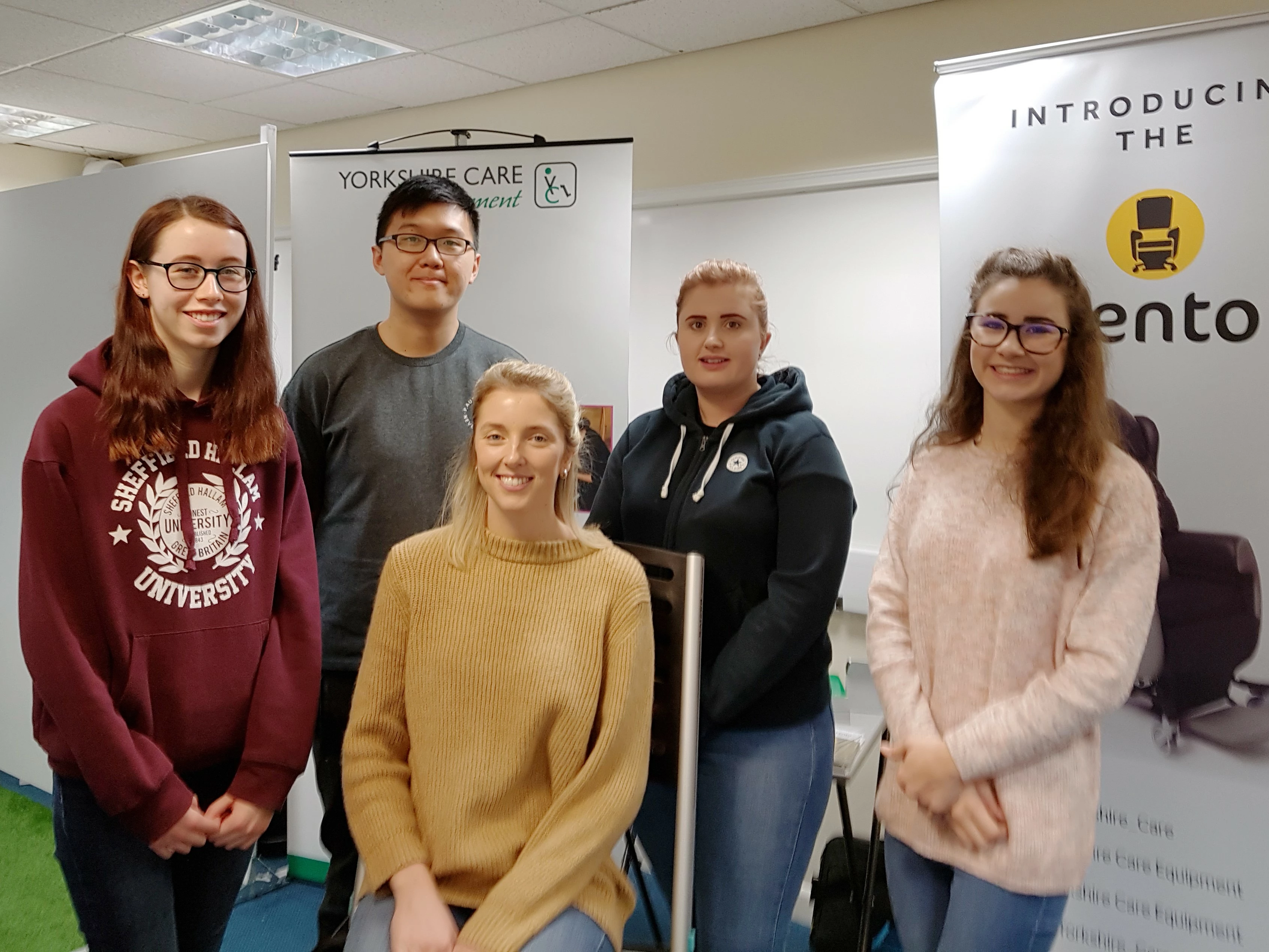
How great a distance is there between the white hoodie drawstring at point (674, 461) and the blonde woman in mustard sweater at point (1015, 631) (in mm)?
431

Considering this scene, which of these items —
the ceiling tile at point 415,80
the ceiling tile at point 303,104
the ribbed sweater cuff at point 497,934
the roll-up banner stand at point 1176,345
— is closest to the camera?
the ribbed sweater cuff at point 497,934

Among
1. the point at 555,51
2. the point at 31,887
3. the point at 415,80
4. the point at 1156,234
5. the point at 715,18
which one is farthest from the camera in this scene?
the point at 415,80

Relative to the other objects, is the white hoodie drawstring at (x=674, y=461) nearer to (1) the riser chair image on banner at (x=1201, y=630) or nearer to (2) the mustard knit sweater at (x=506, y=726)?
(2) the mustard knit sweater at (x=506, y=726)

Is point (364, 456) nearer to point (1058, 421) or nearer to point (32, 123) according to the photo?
point (1058, 421)

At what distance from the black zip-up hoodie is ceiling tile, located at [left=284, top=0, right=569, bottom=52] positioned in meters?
2.02

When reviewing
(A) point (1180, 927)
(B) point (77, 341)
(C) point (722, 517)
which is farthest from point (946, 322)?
(B) point (77, 341)

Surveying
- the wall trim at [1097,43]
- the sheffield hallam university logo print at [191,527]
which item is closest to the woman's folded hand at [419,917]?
the sheffield hallam university logo print at [191,527]

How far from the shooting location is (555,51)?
142 inches

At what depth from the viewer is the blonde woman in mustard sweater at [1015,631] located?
1.35 meters

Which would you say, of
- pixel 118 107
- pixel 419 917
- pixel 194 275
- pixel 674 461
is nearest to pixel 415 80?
pixel 118 107

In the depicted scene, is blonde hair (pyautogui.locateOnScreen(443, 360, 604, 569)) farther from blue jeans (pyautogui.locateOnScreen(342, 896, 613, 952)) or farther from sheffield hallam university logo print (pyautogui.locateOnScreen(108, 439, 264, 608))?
blue jeans (pyautogui.locateOnScreen(342, 896, 613, 952))

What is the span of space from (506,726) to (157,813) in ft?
1.81

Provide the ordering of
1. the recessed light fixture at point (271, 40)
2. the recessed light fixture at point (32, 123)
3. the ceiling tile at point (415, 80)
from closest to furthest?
the recessed light fixture at point (271, 40), the ceiling tile at point (415, 80), the recessed light fixture at point (32, 123)

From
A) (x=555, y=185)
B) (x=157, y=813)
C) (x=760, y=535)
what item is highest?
(x=555, y=185)
